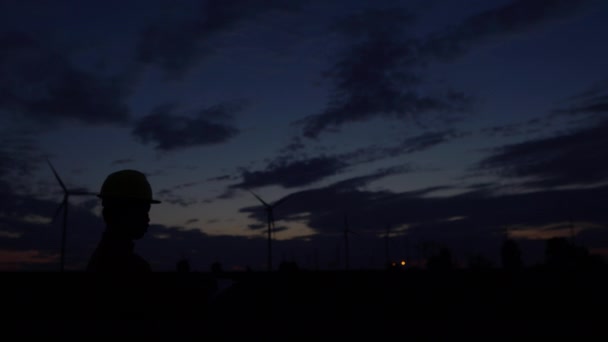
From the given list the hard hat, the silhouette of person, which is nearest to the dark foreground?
the silhouette of person

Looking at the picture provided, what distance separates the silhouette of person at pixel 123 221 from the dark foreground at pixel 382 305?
710 millimetres

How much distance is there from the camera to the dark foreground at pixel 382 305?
9453 mm

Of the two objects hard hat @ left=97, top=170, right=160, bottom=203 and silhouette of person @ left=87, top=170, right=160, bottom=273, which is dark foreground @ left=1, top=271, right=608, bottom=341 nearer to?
silhouette of person @ left=87, top=170, right=160, bottom=273

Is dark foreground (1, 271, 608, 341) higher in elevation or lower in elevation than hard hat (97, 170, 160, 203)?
lower

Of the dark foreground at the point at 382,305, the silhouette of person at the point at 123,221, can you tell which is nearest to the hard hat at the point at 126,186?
the silhouette of person at the point at 123,221

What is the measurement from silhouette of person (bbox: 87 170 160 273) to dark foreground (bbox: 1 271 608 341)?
27.9 inches

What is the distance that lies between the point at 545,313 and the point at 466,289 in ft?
10.0

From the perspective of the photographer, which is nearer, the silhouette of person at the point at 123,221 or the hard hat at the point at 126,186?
the silhouette of person at the point at 123,221

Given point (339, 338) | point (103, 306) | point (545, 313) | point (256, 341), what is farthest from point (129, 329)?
point (545, 313)

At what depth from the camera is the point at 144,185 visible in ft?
21.7

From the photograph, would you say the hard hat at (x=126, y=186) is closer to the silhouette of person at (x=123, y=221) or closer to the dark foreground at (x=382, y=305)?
the silhouette of person at (x=123, y=221)

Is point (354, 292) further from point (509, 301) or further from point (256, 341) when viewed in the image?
point (256, 341)

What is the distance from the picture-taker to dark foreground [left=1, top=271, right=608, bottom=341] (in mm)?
9453

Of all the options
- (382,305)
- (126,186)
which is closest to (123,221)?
(126,186)
